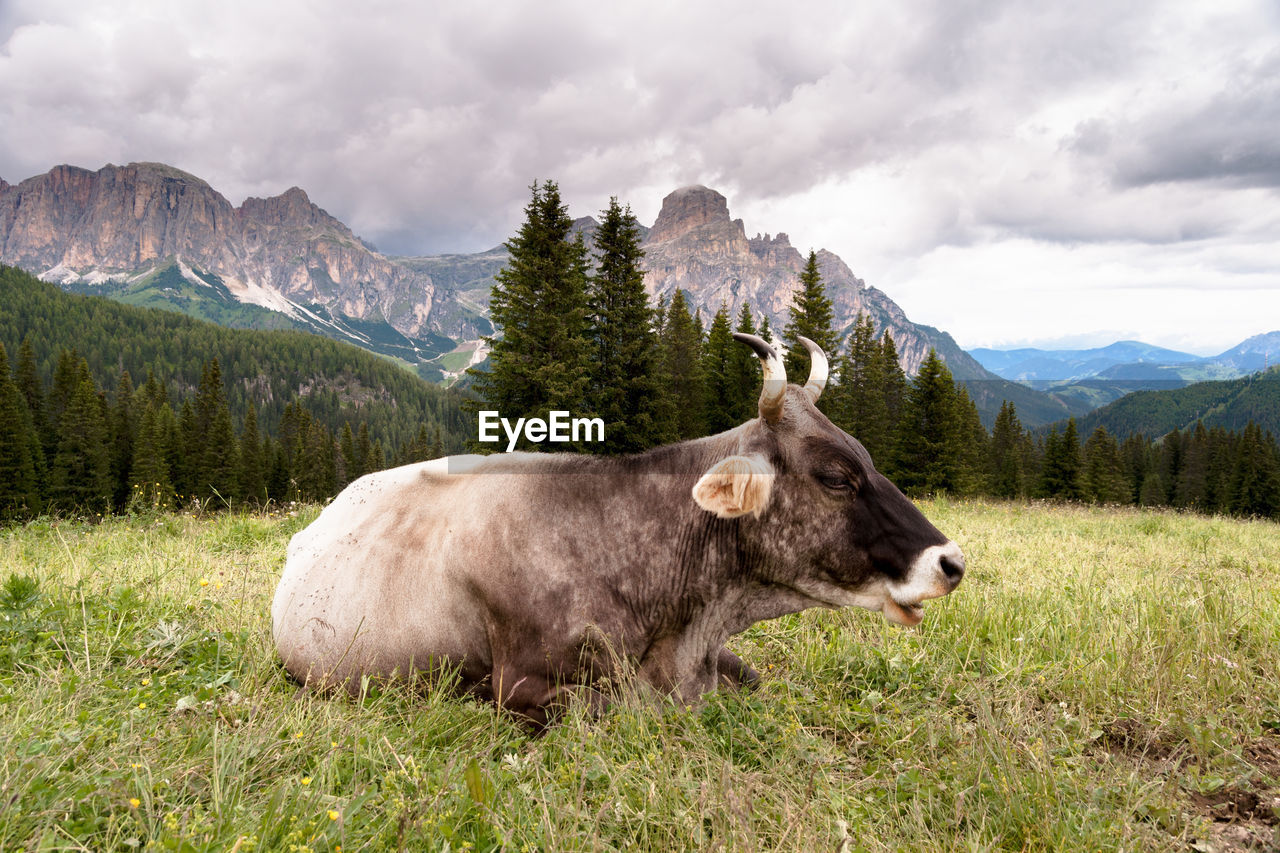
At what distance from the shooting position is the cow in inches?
157

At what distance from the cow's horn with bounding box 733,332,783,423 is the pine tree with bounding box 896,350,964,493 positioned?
37990mm

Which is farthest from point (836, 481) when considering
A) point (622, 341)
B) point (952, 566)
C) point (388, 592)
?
point (622, 341)

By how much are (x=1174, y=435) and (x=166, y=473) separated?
135 meters

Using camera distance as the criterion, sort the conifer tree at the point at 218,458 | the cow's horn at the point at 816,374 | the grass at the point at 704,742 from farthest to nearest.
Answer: the conifer tree at the point at 218,458 < the cow's horn at the point at 816,374 < the grass at the point at 704,742

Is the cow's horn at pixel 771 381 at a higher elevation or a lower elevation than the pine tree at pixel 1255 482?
higher

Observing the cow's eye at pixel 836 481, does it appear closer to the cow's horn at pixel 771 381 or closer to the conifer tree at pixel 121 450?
the cow's horn at pixel 771 381

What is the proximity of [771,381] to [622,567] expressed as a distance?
5.36 ft

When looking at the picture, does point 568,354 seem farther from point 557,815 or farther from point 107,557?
point 557,815

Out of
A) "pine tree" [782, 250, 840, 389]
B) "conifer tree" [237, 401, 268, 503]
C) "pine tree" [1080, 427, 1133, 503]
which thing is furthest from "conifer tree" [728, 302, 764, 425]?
"conifer tree" [237, 401, 268, 503]

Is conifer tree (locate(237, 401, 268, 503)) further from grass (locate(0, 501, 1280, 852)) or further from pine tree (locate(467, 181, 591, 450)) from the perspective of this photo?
grass (locate(0, 501, 1280, 852))

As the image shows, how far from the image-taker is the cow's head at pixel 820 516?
392 centimetres

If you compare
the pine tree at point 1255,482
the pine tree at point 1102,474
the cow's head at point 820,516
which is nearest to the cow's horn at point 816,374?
the cow's head at point 820,516

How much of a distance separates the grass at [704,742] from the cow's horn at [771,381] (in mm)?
1936

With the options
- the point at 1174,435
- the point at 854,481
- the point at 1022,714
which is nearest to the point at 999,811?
the point at 1022,714
